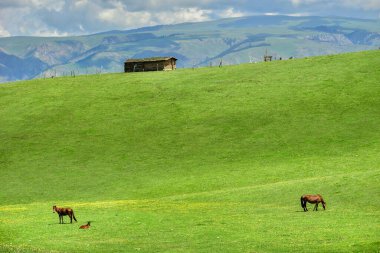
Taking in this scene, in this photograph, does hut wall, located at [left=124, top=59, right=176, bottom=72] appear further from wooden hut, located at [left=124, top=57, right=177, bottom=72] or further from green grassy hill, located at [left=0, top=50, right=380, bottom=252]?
green grassy hill, located at [left=0, top=50, right=380, bottom=252]

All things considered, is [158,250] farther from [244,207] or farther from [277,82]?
[277,82]

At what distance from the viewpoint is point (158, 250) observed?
113 feet

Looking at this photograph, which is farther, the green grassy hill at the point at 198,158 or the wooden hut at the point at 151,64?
the wooden hut at the point at 151,64

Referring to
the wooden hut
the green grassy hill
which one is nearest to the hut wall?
the wooden hut

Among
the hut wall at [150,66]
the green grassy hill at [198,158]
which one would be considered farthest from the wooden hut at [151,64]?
the green grassy hill at [198,158]

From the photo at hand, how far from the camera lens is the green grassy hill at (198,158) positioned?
3978 centimetres

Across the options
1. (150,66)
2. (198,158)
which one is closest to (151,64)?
(150,66)

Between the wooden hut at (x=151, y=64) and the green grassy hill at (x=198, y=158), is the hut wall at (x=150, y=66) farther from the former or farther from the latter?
the green grassy hill at (x=198, y=158)

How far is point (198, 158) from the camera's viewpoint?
281ft

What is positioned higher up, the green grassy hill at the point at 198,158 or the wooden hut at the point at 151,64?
the wooden hut at the point at 151,64

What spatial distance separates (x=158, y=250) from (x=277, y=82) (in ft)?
289

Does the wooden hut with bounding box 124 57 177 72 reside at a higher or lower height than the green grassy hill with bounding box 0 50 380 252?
higher

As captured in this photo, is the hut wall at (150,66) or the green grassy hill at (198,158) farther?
the hut wall at (150,66)

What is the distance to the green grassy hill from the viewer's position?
1566 inches
